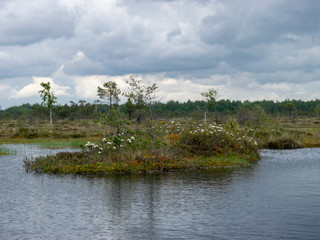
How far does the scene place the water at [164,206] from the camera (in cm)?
1362

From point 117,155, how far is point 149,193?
8.69 m

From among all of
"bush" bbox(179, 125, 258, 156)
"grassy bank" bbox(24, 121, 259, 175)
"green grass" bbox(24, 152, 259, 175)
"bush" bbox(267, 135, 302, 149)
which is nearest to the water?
"green grass" bbox(24, 152, 259, 175)

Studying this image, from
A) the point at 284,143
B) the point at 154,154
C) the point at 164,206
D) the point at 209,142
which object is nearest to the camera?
the point at 164,206

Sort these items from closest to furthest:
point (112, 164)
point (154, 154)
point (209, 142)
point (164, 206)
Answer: point (164, 206), point (112, 164), point (154, 154), point (209, 142)

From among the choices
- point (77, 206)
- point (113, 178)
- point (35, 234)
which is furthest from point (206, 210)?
point (113, 178)

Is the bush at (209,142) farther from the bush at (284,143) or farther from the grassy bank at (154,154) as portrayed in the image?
the bush at (284,143)

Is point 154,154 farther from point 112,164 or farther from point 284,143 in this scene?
point 284,143

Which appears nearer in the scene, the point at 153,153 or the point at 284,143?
the point at 153,153

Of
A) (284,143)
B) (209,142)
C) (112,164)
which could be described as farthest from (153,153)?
(284,143)

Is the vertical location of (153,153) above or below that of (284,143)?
above

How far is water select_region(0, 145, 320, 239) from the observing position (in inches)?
536

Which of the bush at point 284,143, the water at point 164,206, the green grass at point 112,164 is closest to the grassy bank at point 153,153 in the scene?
the green grass at point 112,164

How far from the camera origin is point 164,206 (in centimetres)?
1730

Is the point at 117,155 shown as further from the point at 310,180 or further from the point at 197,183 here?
the point at 310,180
